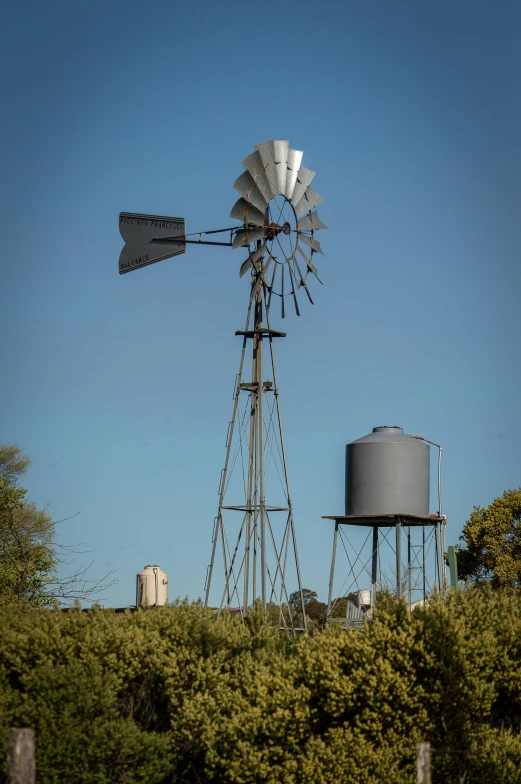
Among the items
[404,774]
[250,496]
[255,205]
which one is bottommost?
[404,774]

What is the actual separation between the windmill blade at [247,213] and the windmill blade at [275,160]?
71cm

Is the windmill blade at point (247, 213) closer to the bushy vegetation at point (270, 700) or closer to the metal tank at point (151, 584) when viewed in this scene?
the bushy vegetation at point (270, 700)

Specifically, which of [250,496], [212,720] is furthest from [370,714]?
[250,496]

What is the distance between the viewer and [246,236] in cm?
3144

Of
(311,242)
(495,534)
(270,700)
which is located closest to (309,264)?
(311,242)

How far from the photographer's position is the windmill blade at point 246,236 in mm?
31438

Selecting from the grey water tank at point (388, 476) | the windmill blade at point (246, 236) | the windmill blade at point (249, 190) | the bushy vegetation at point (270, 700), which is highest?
the windmill blade at point (249, 190)

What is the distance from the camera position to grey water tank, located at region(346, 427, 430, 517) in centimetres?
3434

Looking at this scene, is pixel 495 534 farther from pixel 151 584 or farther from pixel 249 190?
pixel 249 190

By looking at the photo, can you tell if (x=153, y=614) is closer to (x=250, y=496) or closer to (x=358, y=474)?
(x=250, y=496)

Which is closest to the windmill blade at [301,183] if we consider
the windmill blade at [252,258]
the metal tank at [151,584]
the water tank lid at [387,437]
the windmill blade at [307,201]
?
the windmill blade at [307,201]

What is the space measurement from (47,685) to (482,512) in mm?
38216

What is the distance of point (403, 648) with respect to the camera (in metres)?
22.1

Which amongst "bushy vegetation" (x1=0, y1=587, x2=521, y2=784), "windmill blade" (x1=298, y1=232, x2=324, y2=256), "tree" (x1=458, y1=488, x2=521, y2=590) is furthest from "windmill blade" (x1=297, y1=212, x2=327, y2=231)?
"tree" (x1=458, y1=488, x2=521, y2=590)
